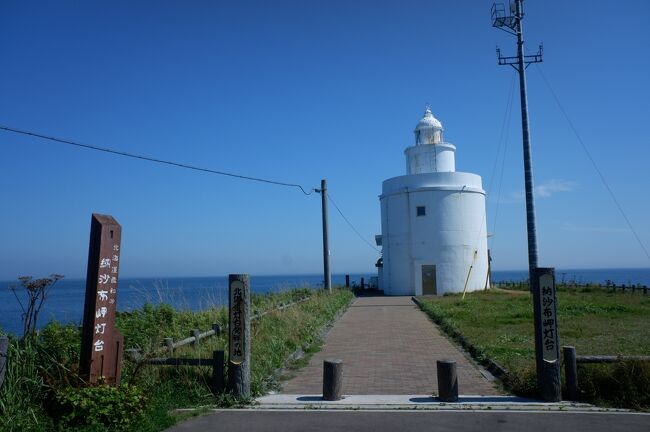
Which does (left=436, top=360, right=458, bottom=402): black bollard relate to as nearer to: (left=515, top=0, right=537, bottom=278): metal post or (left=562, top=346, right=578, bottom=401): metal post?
(left=562, top=346, right=578, bottom=401): metal post

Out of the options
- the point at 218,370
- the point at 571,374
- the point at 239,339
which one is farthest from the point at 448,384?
the point at 218,370

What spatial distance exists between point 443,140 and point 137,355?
2490cm

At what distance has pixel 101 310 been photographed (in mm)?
6410

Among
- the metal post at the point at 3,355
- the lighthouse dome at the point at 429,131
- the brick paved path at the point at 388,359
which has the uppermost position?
the lighthouse dome at the point at 429,131

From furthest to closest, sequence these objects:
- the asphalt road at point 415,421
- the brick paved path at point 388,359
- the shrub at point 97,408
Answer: the brick paved path at point 388,359 < the asphalt road at point 415,421 < the shrub at point 97,408

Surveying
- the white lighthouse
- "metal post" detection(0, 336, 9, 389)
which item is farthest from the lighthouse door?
"metal post" detection(0, 336, 9, 389)

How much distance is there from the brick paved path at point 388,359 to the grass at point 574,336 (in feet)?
1.86

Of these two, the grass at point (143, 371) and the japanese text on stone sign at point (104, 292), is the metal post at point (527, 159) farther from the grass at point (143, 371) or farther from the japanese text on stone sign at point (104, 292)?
the japanese text on stone sign at point (104, 292)

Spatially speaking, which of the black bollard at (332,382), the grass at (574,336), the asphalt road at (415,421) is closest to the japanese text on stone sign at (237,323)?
the asphalt road at (415,421)

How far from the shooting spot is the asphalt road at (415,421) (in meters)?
5.75

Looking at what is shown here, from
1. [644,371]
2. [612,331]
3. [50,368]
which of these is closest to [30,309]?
[50,368]

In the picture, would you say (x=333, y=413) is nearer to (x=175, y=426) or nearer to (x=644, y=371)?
(x=175, y=426)

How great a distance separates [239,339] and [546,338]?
14.3ft

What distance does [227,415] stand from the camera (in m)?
6.48
